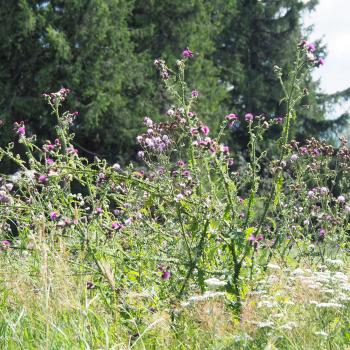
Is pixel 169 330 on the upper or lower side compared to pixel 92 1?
lower

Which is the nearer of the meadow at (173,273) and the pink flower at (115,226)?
the meadow at (173,273)

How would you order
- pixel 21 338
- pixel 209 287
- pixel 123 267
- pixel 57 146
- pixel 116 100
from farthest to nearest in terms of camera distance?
pixel 116 100 < pixel 57 146 < pixel 123 267 < pixel 209 287 < pixel 21 338

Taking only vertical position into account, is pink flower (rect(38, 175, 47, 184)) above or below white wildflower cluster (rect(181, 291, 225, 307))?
above

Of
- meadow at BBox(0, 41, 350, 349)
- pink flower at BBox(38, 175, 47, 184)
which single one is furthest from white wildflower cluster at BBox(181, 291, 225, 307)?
pink flower at BBox(38, 175, 47, 184)

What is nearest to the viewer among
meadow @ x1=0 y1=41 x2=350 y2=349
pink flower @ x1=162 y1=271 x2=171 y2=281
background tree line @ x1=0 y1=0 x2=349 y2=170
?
meadow @ x1=0 y1=41 x2=350 y2=349

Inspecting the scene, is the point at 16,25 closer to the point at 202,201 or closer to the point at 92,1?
the point at 92,1

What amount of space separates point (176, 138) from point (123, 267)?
40.7 inches

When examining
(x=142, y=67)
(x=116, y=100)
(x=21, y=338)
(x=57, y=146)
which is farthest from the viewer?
(x=142, y=67)

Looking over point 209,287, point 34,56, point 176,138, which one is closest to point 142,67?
point 34,56

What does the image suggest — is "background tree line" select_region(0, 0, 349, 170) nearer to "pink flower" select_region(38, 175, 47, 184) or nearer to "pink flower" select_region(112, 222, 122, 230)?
"pink flower" select_region(112, 222, 122, 230)

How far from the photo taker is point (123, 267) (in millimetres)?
4305

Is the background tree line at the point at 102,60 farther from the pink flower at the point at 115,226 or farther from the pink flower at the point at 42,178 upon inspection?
the pink flower at the point at 42,178

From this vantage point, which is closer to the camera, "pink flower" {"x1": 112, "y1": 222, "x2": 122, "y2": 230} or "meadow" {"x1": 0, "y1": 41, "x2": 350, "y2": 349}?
"meadow" {"x1": 0, "y1": 41, "x2": 350, "y2": 349}

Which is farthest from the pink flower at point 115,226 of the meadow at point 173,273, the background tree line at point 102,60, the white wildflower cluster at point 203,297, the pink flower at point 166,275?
the background tree line at point 102,60
